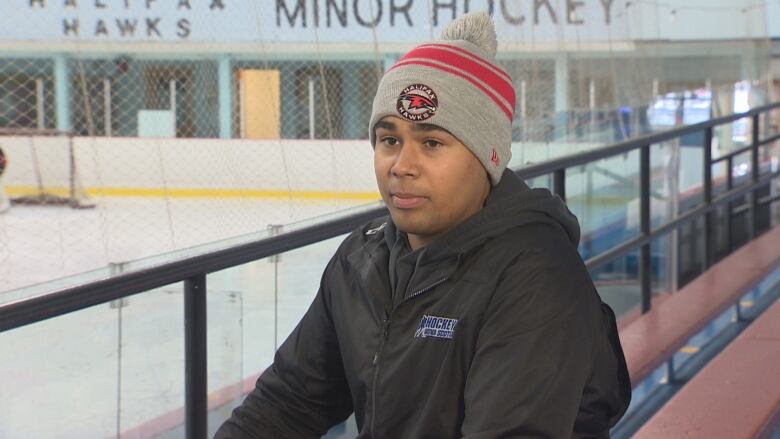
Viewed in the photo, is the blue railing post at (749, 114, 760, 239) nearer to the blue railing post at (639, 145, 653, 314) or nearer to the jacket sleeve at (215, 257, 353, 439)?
the blue railing post at (639, 145, 653, 314)

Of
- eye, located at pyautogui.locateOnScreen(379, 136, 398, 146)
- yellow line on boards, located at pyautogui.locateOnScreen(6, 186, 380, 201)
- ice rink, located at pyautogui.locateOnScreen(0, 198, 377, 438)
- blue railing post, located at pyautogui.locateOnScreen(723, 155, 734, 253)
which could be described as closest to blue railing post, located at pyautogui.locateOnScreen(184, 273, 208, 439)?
ice rink, located at pyautogui.locateOnScreen(0, 198, 377, 438)

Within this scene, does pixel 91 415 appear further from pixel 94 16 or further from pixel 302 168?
pixel 302 168

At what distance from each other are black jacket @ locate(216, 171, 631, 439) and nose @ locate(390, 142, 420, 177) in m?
0.08

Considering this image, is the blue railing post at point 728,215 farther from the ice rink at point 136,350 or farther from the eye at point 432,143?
the eye at point 432,143

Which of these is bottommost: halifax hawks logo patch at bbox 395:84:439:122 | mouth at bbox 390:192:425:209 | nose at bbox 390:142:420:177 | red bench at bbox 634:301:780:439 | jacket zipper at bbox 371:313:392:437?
red bench at bbox 634:301:780:439

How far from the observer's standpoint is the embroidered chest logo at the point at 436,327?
128 centimetres

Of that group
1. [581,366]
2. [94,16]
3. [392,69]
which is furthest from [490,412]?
[94,16]

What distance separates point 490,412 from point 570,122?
9.19 meters

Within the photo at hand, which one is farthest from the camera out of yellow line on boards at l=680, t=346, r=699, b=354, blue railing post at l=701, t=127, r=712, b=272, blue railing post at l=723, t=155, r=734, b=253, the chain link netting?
the chain link netting

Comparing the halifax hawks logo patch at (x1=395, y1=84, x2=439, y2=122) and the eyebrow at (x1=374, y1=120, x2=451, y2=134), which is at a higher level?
the halifax hawks logo patch at (x1=395, y1=84, x2=439, y2=122)

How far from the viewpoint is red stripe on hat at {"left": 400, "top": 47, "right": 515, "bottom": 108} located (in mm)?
1382

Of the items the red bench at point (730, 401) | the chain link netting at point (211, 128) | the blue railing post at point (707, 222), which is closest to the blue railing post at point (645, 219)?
the blue railing post at point (707, 222)

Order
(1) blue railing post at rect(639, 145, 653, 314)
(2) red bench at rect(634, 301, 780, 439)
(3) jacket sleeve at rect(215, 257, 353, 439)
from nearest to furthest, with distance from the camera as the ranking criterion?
(3) jacket sleeve at rect(215, 257, 353, 439)
(2) red bench at rect(634, 301, 780, 439)
(1) blue railing post at rect(639, 145, 653, 314)

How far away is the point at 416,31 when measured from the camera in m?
11.8
